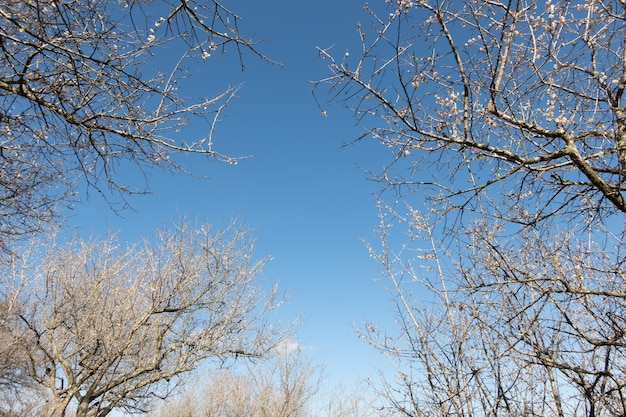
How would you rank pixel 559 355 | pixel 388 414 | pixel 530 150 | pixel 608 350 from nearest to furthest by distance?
1. pixel 530 150
2. pixel 608 350
3. pixel 559 355
4. pixel 388 414

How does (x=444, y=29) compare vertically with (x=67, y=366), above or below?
above

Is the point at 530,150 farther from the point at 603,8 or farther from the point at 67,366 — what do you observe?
the point at 67,366

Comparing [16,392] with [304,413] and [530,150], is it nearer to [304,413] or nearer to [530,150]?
[304,413]

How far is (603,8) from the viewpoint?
2.43 metres

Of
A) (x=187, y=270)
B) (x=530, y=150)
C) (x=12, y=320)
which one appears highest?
(x=187, y=270)

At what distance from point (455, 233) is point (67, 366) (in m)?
9.94

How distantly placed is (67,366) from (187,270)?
3446 mm

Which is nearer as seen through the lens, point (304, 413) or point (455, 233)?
point (455, 233)

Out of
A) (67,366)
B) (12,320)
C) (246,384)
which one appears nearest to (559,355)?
(67,366)

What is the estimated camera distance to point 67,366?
9.33 meters

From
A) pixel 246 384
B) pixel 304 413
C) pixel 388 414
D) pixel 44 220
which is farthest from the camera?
pixel 246 384

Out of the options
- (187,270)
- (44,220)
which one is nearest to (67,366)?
(187,270)

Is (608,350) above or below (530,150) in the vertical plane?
below

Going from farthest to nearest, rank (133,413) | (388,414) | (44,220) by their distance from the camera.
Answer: (133,413) < (388,414) < (44,220)
